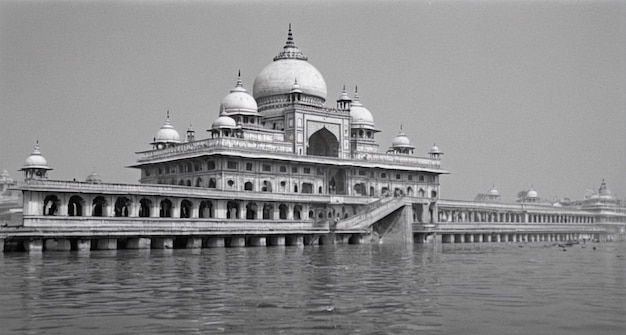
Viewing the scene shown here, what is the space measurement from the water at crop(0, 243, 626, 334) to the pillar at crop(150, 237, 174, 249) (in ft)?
53.5

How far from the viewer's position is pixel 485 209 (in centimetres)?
8481

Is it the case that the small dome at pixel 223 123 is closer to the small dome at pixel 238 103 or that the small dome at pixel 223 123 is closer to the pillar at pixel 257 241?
the small dome at pixel 238 103

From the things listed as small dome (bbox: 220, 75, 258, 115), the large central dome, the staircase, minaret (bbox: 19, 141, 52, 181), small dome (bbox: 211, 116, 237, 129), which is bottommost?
the staircase

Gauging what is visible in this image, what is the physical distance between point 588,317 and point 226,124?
50.1 m

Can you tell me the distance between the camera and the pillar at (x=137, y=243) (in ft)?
155

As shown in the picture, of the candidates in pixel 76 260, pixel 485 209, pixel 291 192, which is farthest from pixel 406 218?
pixel 76 260

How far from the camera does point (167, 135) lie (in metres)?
73.1

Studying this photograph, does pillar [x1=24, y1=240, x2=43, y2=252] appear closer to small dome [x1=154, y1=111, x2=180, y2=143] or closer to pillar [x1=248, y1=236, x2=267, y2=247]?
pillar [x1=248, y1=236, x2=267, y2=247]

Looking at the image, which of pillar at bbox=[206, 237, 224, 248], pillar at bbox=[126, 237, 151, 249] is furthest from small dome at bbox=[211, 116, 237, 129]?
pillar at bbox=[126, 237, 151, 249]

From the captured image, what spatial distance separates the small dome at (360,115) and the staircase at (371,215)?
66.2 ft

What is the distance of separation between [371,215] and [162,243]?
17.6 meters

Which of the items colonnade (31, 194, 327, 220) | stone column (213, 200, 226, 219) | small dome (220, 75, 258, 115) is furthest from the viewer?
small dome (220, 75, 258, 115)

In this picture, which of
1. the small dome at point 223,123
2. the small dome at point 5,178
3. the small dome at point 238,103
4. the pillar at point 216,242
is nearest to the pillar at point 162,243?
the pillar at point 216,242

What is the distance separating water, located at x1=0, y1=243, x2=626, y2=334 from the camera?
15494 mm
